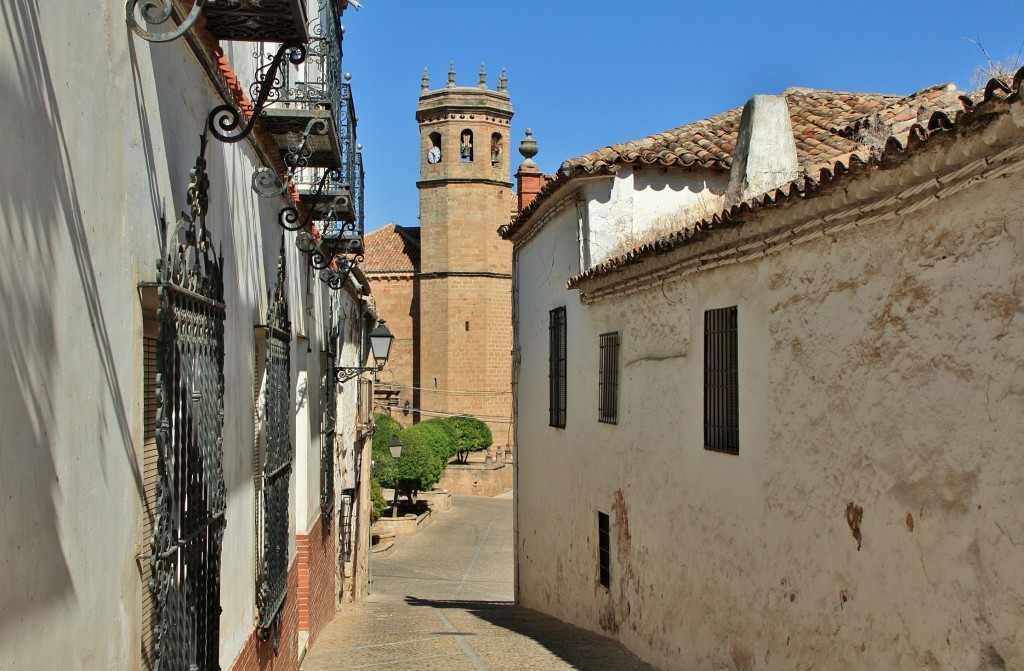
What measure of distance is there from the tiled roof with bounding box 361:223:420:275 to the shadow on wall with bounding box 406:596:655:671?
37929 millimetres

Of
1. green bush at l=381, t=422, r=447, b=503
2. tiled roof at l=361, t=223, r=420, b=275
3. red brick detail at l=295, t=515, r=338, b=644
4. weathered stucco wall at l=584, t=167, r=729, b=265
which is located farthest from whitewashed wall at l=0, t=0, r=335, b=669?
tiled roof at l=361, t=223, r=420, b=275

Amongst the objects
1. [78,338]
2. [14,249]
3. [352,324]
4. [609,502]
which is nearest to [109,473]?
[78,338]

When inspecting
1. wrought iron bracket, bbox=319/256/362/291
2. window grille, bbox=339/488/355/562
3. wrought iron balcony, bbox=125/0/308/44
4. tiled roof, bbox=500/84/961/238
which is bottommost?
window grille, bbox=339/488/355/562

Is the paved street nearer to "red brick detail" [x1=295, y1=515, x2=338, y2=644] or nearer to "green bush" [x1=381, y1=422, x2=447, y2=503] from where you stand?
"red brick detail" [x1=295, y1=515, x2=338, y2=644]

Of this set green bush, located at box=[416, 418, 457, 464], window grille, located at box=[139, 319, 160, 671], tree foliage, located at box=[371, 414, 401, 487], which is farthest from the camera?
green bush, located at box=[416, 418, 457, 464]

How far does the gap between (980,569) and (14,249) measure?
12.7 feet

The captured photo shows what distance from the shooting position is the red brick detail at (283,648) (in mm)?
5918

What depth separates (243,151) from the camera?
621 cm

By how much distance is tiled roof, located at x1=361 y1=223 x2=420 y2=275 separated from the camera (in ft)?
171

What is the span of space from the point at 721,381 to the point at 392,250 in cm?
4622

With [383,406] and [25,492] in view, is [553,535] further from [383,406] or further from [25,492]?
[383,406]

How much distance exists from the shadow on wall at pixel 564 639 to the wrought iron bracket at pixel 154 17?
665 cm

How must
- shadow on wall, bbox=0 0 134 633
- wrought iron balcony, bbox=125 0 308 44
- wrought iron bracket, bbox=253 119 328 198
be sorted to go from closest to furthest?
shadow on wall, bbox=0 0 134 633
wrought iron balcony, bbox=125 0 308 44
wrought iron bracket, bbox=253 119 328 198

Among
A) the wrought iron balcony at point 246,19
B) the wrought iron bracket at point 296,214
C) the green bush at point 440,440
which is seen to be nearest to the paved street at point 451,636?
the wrought iron bracket at point 296,214
